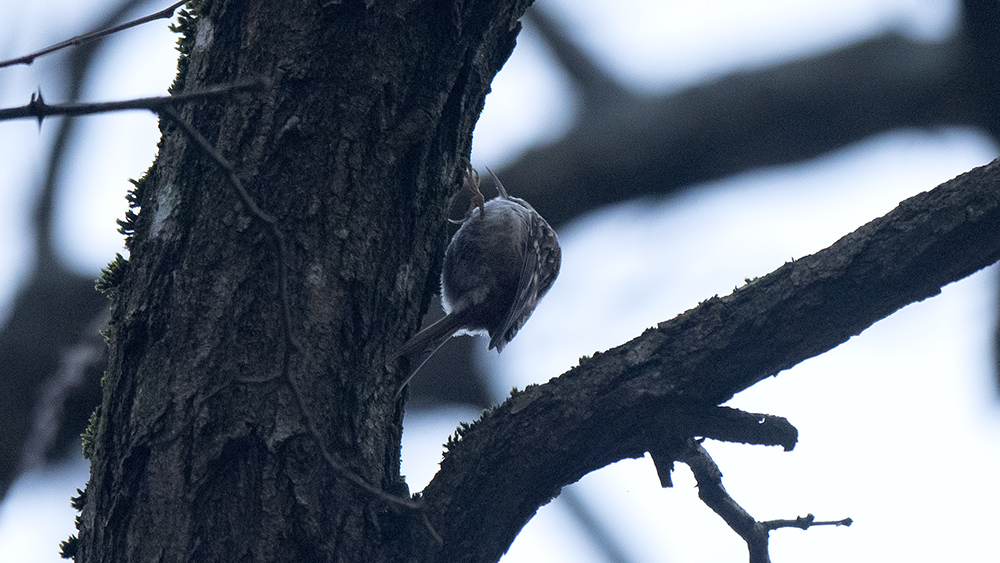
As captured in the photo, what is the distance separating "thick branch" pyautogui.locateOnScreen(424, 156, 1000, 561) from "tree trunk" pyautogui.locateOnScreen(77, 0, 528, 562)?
18cm

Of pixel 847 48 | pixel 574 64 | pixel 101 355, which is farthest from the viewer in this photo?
pixel 574 64

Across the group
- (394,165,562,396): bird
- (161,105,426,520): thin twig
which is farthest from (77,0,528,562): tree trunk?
(394,165,562,396): bird

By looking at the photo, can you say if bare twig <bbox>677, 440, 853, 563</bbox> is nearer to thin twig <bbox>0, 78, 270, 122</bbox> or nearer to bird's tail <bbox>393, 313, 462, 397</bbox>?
bird's tail <bbox>393, 313, 462, 397</bbox>

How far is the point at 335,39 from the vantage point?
2096 millimetres

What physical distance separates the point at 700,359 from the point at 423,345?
870 millimetres

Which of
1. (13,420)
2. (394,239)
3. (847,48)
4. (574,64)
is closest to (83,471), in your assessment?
(13,420)

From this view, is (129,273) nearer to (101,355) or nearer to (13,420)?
(101,355)

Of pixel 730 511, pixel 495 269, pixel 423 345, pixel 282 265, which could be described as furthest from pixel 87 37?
pixel 495 269

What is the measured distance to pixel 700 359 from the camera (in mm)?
1979

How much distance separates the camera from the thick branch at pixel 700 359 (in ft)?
6.24

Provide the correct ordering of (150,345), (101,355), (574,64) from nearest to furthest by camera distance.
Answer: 1. (150,345)
2. (101,355)
3. (574,64)

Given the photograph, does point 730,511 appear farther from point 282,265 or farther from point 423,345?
point 282,265

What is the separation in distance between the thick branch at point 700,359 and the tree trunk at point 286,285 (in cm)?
18

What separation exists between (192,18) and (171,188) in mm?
539
